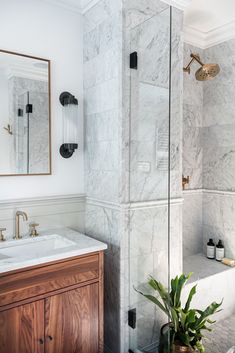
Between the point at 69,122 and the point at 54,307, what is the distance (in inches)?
48.9

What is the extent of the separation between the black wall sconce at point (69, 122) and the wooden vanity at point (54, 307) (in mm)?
820

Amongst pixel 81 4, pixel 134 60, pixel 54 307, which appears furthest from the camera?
pixel 81 4

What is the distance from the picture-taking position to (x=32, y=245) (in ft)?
6.07

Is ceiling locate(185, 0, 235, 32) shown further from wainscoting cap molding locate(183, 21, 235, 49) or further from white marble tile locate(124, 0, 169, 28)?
white marble tile locate(124, 0, 169, 28)

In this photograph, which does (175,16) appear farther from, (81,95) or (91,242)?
(91,242)

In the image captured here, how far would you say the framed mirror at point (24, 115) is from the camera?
188 cm

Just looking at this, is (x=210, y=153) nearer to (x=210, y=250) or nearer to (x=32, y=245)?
(x=210, y=250)

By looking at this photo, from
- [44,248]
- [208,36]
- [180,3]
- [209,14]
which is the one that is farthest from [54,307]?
[208,36]

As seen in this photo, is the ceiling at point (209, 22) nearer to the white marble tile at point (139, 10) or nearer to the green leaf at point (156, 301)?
the white marble tile at point (139, 10)

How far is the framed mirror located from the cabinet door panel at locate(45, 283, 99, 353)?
0.88m

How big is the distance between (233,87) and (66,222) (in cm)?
201

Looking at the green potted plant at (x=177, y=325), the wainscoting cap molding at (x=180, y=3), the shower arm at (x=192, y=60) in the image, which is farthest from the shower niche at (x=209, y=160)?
the green potted plant at (x=177, y=325)

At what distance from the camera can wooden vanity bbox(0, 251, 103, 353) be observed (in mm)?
1422

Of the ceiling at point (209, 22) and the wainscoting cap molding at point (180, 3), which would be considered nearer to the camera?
the wainscoting cap molding at point (180, 3)
